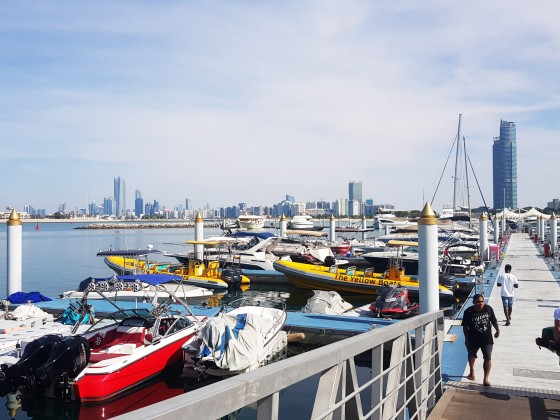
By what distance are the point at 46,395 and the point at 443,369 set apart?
7.05 metres

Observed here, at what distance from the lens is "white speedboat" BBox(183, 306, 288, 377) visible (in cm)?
1094

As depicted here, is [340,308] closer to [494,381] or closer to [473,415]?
[494,381]

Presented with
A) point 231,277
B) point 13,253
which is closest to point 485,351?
point 13,253

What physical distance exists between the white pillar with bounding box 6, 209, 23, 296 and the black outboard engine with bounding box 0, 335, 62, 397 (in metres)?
A: 8.21

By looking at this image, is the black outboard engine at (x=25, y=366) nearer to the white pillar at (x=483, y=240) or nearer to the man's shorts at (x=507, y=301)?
the man's shorts at (x=507, y=301)

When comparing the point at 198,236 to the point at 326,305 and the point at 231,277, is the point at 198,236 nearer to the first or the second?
the point at 231,277

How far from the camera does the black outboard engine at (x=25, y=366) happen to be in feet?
31.3

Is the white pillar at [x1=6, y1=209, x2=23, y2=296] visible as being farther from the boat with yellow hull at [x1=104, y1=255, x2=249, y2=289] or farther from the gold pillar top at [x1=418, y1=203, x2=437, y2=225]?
the gold pillar top at [x1=418, y1=203, x2=437, y2=225]

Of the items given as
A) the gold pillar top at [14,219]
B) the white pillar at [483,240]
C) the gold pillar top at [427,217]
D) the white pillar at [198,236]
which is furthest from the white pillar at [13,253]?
the white pillar at [483,240]

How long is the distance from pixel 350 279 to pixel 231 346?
1237 cm

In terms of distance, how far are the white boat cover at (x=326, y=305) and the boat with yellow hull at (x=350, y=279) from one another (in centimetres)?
460

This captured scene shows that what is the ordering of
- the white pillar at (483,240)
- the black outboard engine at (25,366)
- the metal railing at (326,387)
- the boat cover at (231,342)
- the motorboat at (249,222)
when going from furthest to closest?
the motorboat at (249,222) → the white pillar at (483,240) → the boat cover at (231,342) → the black outboard engine at (25,366) → the metal railing at (326,387)

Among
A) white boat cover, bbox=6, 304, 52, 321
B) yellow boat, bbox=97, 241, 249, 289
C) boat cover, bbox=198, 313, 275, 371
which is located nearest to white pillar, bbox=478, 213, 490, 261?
yellow boat, bbox=97, 241, 249, 289

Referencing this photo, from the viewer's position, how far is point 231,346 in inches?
434
